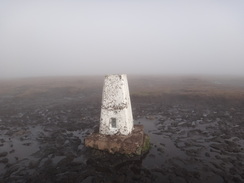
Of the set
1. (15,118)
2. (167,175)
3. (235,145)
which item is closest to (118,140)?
(167,175)

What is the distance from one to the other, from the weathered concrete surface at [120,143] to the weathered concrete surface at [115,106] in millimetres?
558

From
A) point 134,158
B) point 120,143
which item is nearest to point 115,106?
point 120,143

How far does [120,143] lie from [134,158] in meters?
1.62

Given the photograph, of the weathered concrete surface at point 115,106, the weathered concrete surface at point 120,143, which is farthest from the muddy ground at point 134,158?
the weathered concrete surface at point 115,106

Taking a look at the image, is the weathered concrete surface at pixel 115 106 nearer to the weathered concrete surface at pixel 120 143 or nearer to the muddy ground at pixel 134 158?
the weathered concrete surface at pixel 120 143

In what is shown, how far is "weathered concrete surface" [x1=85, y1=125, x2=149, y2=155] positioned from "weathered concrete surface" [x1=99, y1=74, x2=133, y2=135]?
1.83 ft

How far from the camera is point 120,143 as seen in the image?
50.9 feet

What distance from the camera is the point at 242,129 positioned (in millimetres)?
22250

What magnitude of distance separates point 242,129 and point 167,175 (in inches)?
527

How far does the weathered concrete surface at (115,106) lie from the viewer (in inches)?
630

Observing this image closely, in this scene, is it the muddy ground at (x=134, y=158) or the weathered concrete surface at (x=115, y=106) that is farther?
the weathered concrete surface at (x=115, y=106)

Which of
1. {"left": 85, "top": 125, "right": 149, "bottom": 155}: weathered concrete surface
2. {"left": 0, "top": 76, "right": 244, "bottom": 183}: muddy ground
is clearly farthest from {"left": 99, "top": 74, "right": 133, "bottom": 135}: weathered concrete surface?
{"left": 0, "top": 76, "right": 244, "bottom": 183}: muddy ground

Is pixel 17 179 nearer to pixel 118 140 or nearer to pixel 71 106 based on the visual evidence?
pixel 118 140

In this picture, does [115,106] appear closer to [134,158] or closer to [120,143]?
[120,143]
